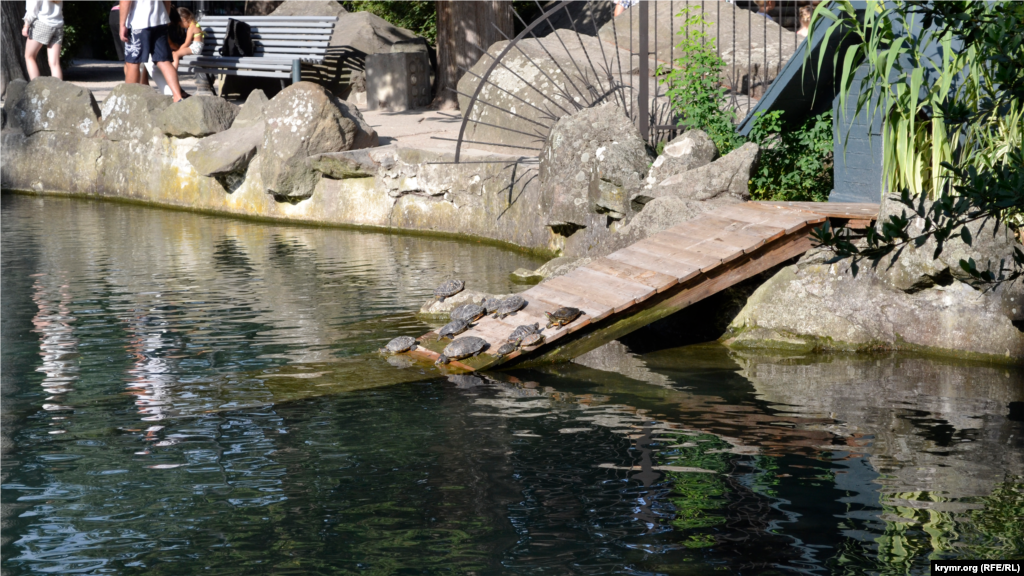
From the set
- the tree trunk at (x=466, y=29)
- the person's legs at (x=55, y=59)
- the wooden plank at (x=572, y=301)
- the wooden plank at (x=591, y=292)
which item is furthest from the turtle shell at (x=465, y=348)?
the person's legs at (x=55, y=59)

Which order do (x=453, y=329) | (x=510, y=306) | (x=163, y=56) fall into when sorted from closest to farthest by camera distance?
(x=453, y=329) < (x=510, y=306) < (x=163, y=56)

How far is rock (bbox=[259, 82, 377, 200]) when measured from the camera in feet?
38.9

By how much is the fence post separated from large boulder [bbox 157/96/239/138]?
17.6 ft

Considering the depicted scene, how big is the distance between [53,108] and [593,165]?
8.27m

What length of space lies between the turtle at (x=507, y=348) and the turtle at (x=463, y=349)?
11cm

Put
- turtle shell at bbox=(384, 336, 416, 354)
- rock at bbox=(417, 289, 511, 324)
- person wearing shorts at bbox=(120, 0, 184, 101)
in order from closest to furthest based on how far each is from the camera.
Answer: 1. turtle shell at bbox=(384, 336, 416, 354)
2. rock at bbox=(417, 289, 511, 324)
3. person wearing shorts at bbox=(120, 0, 184, 101)

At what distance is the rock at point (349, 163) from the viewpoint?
11.6 metres

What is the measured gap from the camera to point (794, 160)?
9.47 m

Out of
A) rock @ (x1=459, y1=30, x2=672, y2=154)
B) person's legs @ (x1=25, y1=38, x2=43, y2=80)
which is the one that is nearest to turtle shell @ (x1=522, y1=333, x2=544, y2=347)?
rock @ (x1=459, y1=30, x2=672, y2=154)

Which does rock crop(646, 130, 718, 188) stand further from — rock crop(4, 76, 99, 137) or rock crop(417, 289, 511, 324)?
rock crop(4, 76, 99, 137)

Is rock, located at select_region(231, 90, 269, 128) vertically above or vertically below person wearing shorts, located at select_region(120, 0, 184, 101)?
below

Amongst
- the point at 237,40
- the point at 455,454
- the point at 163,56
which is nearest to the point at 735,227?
the point at 455,454

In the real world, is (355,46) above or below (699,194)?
above

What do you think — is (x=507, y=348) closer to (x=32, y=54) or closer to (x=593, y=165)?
(x=593, y=165)
